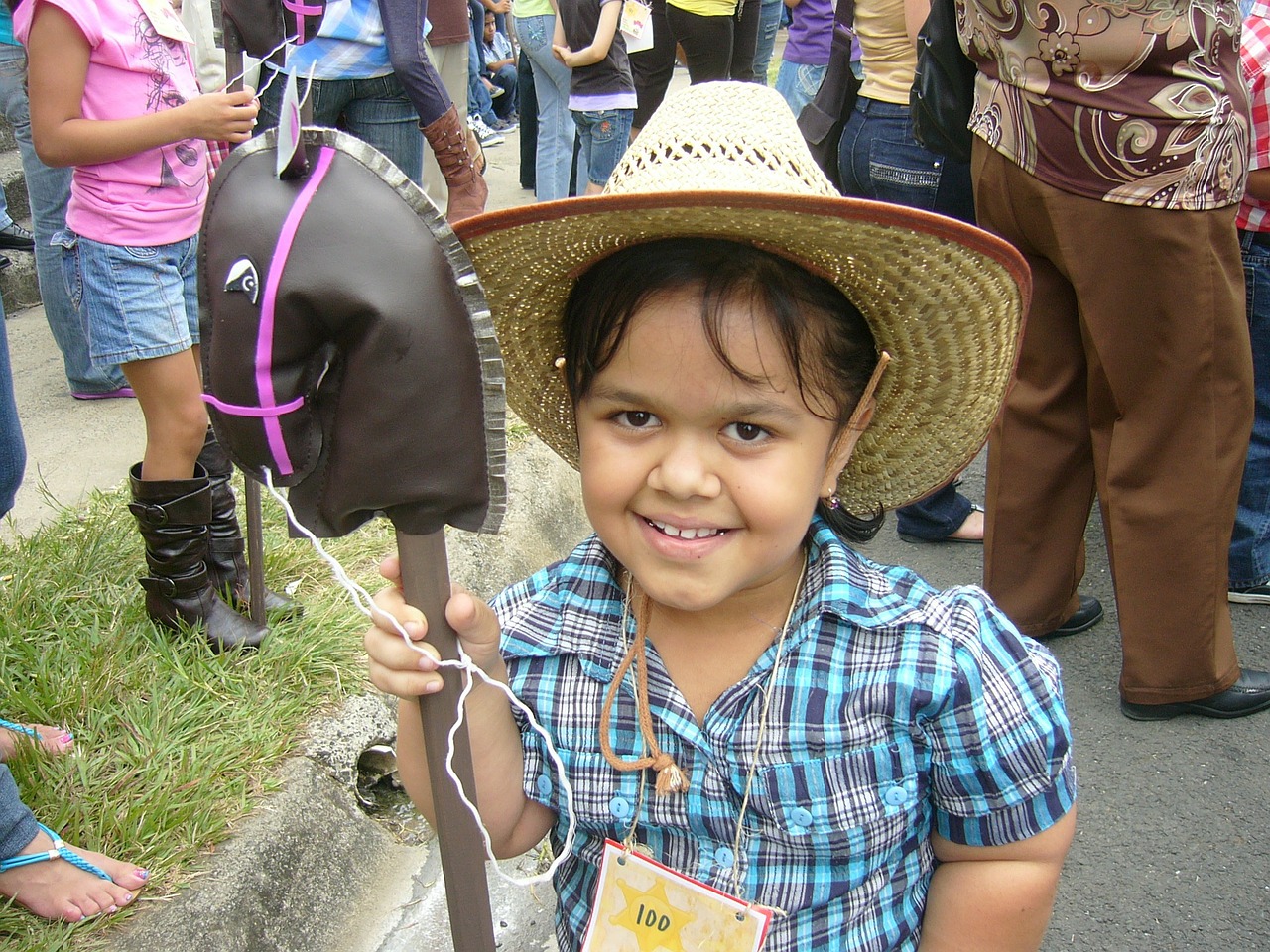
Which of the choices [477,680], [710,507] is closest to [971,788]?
[710,507]

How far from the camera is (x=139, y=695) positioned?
7.32 ft

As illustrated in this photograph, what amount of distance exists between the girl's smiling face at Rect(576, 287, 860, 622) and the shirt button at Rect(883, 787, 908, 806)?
0.29 metres

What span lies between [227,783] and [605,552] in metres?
1.04

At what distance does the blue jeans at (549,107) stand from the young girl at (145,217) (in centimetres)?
315

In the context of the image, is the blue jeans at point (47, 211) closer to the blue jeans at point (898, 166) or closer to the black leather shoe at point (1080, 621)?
the blue jeans at point (898, 166)

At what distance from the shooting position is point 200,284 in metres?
0.83

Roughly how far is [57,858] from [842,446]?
142 cm

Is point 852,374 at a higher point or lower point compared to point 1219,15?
lower

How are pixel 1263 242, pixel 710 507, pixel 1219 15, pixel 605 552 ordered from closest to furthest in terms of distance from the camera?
1. pixel 710 507
2. pixel 605 552
3. pixel 1219 15
4. pixel 1263 242

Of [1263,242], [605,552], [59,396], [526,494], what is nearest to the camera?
[605,552]

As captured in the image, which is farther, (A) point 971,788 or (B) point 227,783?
(B) point 227,783

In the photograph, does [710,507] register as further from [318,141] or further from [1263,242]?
[1263,242]

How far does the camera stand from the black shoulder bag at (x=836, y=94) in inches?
130

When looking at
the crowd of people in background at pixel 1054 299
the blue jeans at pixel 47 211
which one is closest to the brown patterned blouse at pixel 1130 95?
the crowd of people in background at pixel 1054 299
